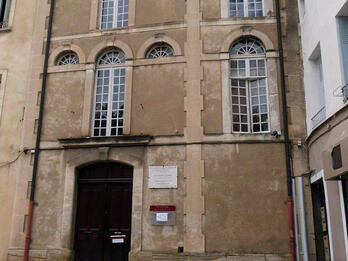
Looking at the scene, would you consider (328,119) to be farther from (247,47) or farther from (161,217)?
(161,217)

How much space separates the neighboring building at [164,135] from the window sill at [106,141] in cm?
3

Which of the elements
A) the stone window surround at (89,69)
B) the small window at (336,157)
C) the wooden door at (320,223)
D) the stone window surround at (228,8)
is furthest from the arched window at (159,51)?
the small window at (336,157)

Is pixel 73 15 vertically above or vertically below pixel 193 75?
above

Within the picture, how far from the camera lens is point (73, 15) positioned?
13016 millimetres

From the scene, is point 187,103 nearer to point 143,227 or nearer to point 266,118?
point 266,118

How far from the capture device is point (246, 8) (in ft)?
40.1

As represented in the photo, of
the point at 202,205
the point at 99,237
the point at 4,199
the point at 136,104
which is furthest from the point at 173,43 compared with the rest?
the point at 4,199

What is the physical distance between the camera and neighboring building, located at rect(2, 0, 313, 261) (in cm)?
1060

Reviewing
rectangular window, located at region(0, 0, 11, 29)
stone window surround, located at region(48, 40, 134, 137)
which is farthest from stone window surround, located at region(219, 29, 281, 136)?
rectangular window, located at region(0, 0, 11, 29)

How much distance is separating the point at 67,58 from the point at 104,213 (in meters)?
4.73

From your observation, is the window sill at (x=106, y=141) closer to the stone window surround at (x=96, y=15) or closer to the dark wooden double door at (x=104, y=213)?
the dark wooden double door at (x=104, y=213)

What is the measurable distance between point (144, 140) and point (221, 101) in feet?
7.36

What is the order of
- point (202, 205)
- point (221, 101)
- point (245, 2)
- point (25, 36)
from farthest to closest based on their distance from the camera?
point (25, 36), point (245, 2), point (221, 101), point (202, 205)

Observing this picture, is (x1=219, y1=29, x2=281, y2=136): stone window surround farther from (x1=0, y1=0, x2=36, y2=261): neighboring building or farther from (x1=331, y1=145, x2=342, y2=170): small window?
(x1=0, y1=0, x2=36, y2=261): neighboring building
